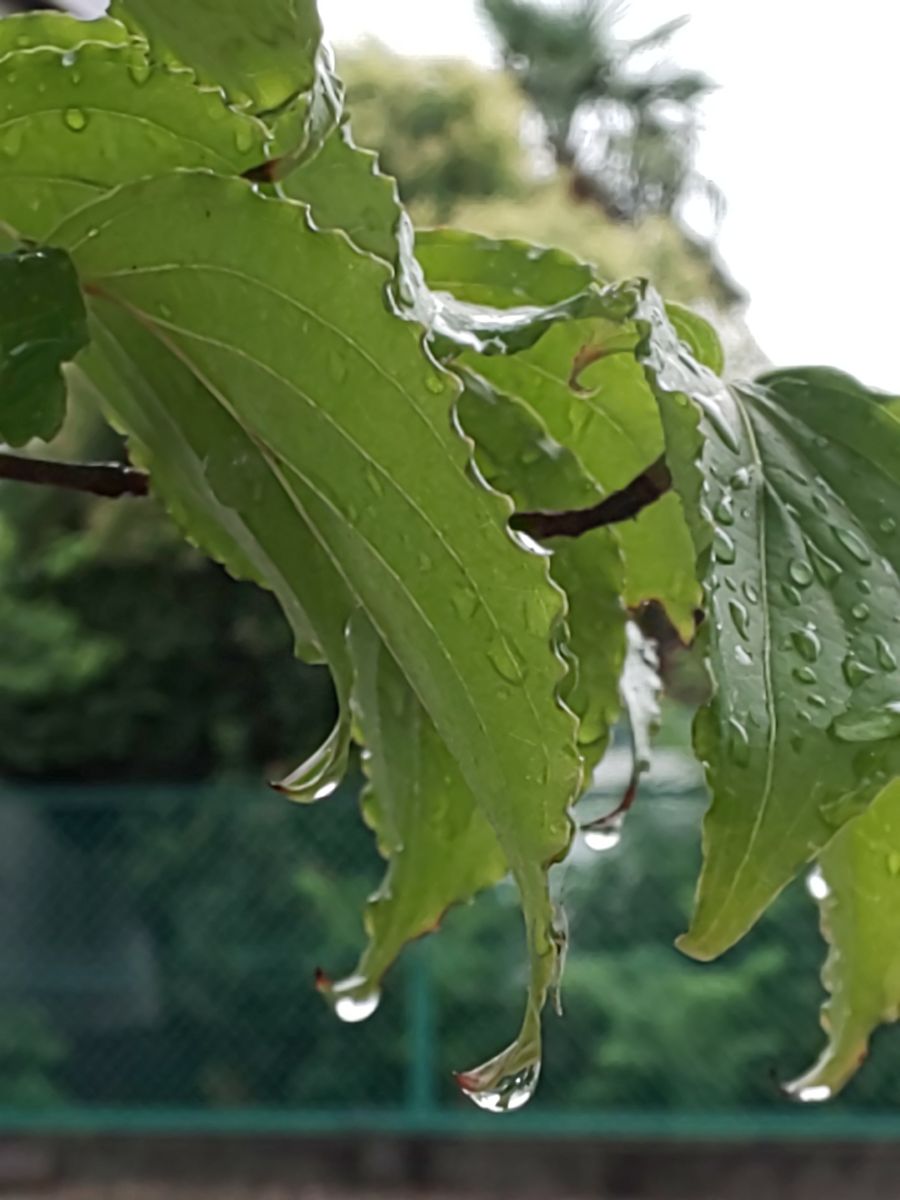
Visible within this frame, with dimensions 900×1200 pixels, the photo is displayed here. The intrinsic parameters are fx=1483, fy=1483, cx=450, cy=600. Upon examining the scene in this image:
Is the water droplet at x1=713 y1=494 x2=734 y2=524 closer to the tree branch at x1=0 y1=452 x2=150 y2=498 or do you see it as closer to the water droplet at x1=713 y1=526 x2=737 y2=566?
the water droplet at x1=713 y1=526 x2=737 y2=566

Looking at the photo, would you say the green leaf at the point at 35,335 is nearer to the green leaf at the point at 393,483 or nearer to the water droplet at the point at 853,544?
the green leaf at the point at 393,483

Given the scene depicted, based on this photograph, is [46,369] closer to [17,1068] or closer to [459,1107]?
[459,1107]

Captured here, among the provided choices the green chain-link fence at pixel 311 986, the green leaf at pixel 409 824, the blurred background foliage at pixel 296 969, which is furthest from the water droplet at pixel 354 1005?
the green chain-link fence at pixel 311 986

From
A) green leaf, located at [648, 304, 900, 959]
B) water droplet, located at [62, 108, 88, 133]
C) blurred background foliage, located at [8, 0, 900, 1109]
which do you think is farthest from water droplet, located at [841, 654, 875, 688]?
blurred background foliage, located at [8, 0, 900, 1109]

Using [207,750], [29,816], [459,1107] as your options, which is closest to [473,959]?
[459,1107]

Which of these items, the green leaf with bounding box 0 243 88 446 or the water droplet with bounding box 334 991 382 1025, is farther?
the water droplet with bounding box 334 991 382 1025
